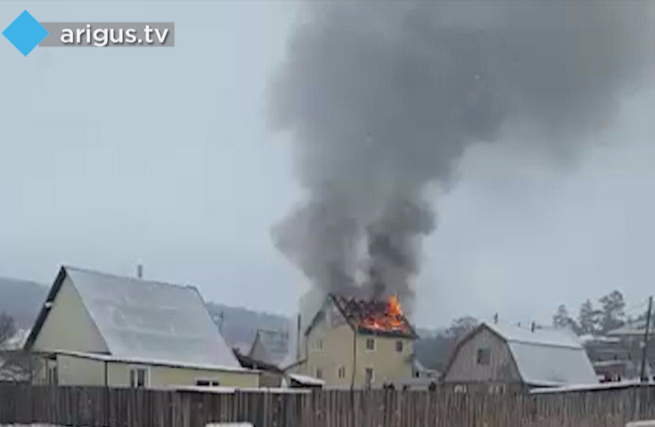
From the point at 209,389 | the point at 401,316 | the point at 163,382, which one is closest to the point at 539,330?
the point at 401,316

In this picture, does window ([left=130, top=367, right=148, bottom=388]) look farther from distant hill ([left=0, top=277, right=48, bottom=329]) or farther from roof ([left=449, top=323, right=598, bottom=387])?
roof ([left=449, top=323, right=598, bottom=387])

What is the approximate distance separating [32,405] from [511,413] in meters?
9.09

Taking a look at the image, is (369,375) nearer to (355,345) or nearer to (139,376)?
(355,345)

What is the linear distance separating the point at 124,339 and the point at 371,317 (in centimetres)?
2276

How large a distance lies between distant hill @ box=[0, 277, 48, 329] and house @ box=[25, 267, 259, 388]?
896 cm

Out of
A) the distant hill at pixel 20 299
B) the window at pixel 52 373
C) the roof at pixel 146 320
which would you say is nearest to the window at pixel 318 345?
the distant hill at pixel 20 299

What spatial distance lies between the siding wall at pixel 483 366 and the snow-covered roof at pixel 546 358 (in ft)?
1.21

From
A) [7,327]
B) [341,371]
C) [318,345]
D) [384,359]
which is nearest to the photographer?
[7,327]

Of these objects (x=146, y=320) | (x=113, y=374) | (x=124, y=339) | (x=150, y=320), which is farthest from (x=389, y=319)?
(x=113, y=374)

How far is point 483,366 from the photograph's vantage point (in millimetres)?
43938

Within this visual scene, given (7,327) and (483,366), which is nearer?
(7,327)

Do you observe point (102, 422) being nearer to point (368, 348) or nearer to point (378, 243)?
point (368, 348)

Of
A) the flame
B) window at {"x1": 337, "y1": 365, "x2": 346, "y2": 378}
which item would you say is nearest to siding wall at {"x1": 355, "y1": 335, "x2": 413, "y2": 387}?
the flame

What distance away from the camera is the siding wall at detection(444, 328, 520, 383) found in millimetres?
42750
